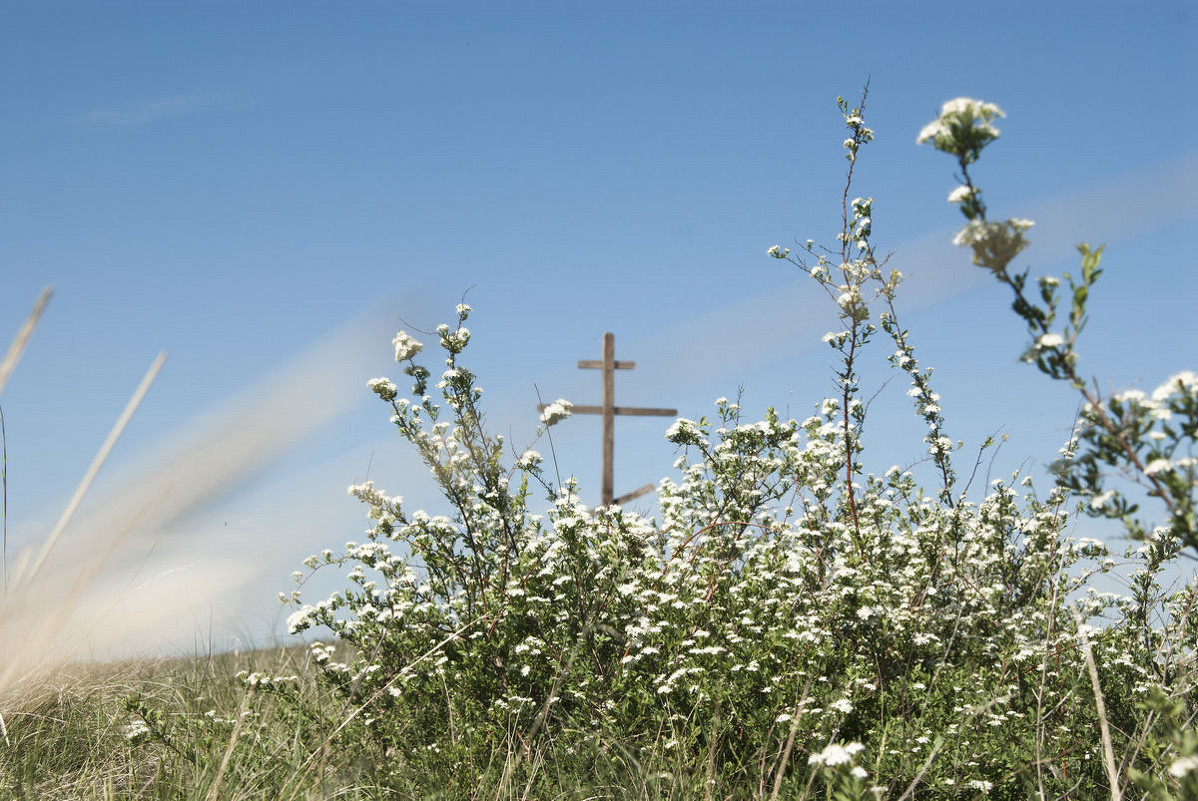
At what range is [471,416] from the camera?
5230 mm

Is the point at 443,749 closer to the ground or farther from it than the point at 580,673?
closer to the ground

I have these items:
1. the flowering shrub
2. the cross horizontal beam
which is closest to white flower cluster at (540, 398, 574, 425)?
the flowering shrub

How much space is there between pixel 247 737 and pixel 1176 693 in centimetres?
488

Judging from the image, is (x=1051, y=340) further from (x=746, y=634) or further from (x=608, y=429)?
(x=608, y=429)

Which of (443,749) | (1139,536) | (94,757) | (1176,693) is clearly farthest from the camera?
(94,757)

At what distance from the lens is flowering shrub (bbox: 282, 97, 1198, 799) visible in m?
4.41

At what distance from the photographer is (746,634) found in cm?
504

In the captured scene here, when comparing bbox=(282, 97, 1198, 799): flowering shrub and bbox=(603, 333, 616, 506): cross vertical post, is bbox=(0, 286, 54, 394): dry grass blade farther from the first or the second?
bbox=(603, 333, 616, 506): cross vertical post

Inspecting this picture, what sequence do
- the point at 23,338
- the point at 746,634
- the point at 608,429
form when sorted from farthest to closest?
the point at 608,429, the point at 746,634, the point at 23,338

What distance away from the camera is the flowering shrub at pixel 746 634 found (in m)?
4.41

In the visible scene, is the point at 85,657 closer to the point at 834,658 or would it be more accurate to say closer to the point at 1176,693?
the point at 834,658

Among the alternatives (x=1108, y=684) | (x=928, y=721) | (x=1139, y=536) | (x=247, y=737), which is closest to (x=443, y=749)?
(x=247, y=737)

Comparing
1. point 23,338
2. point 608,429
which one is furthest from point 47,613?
point 608,429

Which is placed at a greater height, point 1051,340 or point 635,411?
point 635,411
